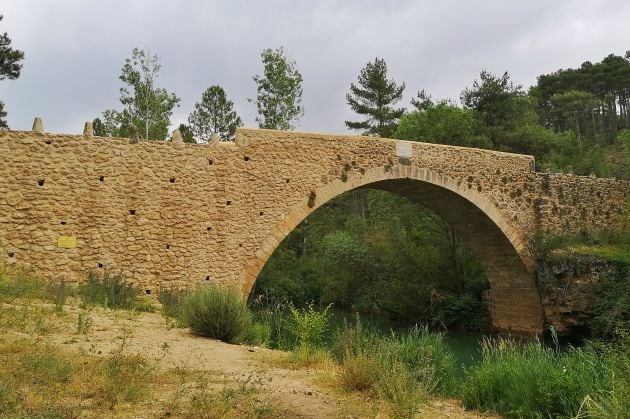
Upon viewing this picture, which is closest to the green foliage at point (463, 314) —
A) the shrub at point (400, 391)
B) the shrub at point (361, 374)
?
the shrub at point (361, 374)

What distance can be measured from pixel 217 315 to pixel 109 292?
243 centimetres

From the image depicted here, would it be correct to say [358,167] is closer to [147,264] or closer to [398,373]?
[147,264]

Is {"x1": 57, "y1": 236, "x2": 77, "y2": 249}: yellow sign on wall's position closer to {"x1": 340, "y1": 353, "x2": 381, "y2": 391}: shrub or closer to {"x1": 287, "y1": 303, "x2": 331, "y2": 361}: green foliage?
{"x1": 287, "y1": 303, "x2": 331, "y2": 361}: green foliage

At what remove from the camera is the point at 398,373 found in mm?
4363

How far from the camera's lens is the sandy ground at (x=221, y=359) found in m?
4.23

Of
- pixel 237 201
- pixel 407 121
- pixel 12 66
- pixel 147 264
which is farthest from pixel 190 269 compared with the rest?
pixel 407 121

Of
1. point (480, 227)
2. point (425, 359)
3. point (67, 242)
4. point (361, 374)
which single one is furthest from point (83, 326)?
point (480, 227)

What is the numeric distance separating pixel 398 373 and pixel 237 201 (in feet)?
21.9

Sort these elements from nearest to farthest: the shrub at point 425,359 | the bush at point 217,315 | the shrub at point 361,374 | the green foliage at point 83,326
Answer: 1. the shrub at point 361,374
2. the shrub at point 425,359
3. the green foliage at point 83,326
4. the bush at point 217,315

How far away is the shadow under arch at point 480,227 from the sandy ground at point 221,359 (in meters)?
4.33

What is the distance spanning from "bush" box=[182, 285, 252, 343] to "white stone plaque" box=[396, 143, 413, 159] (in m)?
6.59

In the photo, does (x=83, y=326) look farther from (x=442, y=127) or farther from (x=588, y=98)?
(x=588, y=98)

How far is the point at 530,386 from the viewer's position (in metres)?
5.05

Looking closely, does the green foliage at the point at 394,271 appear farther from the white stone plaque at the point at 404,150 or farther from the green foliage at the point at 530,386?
the green foliage at the point at 530,386
